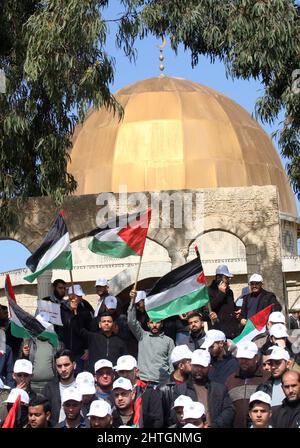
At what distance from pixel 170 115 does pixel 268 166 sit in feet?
11.7

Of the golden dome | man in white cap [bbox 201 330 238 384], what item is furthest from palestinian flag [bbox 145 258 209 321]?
the golden dome

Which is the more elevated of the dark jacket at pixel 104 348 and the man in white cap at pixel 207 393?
the dark jacket at pixel 104 348

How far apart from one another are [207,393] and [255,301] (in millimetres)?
3589

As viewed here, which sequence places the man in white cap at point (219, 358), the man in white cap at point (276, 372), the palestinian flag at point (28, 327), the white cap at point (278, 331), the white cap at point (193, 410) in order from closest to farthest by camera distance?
the white cap at point (193, 410), the man in white cap at point (276, 372), the man in white cap at point (219, 358), the white cap at point (278, 331), the palestinian flag at point (28, 327)

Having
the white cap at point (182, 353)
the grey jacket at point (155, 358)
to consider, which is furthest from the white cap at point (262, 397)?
the grey jacket at point (155, 358)

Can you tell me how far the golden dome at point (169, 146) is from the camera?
35.4 m

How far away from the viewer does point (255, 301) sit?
46.6ft

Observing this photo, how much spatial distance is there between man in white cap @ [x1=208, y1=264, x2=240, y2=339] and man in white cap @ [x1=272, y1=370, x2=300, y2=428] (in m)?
4.31

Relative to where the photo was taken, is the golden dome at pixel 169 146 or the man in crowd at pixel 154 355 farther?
A: the golden dome at pixel 169 146

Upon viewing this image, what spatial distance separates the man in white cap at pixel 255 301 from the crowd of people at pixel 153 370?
0.04 ft

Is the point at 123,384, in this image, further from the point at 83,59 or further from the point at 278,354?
the point at 83,59

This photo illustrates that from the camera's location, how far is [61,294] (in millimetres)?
14336

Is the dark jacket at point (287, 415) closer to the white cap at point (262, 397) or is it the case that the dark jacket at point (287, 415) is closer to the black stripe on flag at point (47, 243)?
the white cap at point (262, 397)
